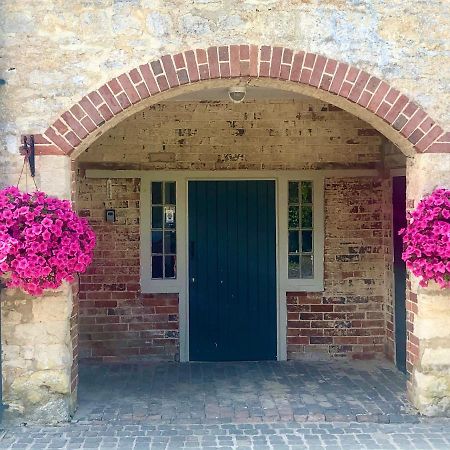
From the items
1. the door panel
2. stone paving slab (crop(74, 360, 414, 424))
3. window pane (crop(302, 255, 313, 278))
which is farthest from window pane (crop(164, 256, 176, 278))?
the door panel

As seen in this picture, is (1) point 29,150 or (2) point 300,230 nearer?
(1) point 29,150

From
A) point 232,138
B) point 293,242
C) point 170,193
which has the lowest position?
point 293,242

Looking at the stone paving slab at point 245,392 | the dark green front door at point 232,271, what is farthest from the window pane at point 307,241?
the stone paving slab at point 245,392

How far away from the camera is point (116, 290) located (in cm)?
745

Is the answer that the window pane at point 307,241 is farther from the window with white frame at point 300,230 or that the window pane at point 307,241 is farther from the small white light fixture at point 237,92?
the small white light fixture at point 237,92

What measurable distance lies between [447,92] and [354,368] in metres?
3.25

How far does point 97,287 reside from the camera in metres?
7.45

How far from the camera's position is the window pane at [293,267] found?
7578 millimetres

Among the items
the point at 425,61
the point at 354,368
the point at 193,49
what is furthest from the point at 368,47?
the point at 354,368

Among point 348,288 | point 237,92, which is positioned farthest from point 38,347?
point 348,288

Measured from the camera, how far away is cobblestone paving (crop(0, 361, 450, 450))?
16.9ft

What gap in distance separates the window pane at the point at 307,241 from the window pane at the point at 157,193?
174 cm

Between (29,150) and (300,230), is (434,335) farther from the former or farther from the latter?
(29,150)

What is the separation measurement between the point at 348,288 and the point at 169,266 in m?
2.12
